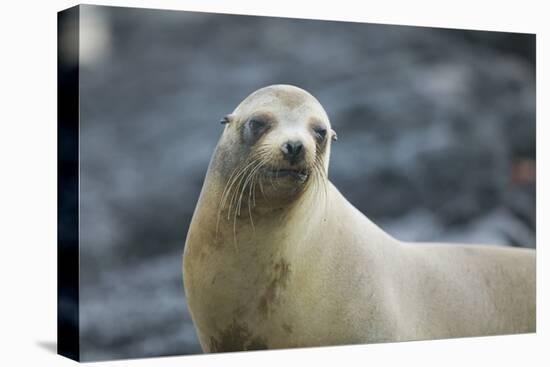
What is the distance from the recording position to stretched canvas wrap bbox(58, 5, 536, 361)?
662cm

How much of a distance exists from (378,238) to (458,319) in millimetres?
1026

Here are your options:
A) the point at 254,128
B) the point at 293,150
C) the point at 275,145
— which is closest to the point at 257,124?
the point at 254,128

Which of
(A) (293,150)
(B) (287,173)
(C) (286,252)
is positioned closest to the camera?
(A) (293,150)

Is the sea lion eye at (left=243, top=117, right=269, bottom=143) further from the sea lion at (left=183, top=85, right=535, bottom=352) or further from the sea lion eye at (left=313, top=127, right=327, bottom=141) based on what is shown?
the sea lion eye at (left=313, top=127, right=327, bottom=141)

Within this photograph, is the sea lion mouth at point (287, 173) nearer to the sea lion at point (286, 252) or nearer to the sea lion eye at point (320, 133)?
the sea lion at point (286, 252)

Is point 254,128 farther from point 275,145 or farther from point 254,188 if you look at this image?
point 254,188

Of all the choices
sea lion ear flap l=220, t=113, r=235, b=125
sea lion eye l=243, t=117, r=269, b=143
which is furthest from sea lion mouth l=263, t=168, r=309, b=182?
sea lion ear flap l=220, t=113, r=235, b=125

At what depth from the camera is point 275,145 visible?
638 cm

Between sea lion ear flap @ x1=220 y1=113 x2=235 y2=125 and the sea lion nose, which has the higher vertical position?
sea lion ear flap @ x1=220 y1=113 x2=235 y2=125

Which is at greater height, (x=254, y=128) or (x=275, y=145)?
(x=254, y=128)

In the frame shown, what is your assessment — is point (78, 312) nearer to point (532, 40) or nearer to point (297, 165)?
point (297, 165)

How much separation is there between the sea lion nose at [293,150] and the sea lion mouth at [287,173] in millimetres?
109

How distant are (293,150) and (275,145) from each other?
140 millimetres

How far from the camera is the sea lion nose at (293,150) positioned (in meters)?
6.31
